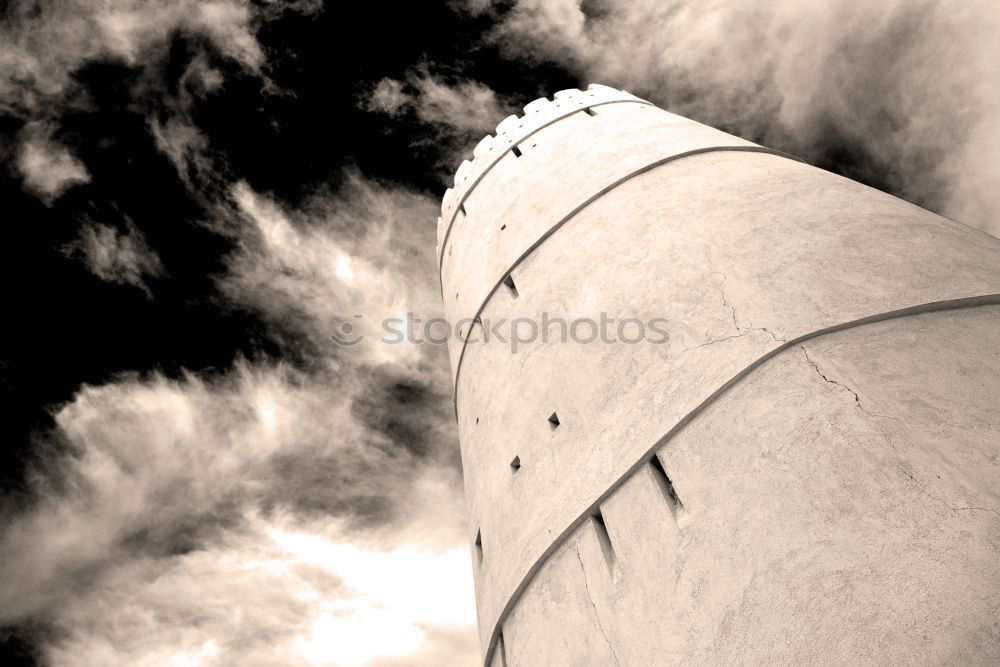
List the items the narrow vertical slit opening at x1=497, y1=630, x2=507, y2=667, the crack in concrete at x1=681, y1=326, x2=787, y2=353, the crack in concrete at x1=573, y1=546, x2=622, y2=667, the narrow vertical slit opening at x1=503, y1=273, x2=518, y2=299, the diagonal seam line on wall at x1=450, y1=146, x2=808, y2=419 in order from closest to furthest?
the crack in concrete at x1=573, y1=546, x2=622, y2=667 → the crack in concrete at x1=681, y1=326, x2=787, y2=353 → the narrow vertical slit opening at x1=497, y1=630, x2=507, y2=667 → the diagonal seam line on wall at x1=450, y1=146, x2=808, y2=419 → the narrow vertical slit opening at x1=503, y1=273, x2=518, y2=299

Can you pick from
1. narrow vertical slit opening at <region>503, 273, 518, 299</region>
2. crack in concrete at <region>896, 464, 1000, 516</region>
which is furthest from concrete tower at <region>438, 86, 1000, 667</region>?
narrow vertical slit opening at <region>503, 273, 518, 299</region>

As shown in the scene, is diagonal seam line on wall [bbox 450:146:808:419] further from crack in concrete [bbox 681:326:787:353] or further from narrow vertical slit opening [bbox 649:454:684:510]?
narrow vertical slit opening [bbox 649:454:684:510]

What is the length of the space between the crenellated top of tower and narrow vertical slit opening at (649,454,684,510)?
7685mm

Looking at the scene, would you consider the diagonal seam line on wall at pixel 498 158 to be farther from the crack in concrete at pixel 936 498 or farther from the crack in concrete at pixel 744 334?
the crack in concrete at pixel 936 498

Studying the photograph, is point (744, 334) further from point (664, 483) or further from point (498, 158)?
point (498, 158)

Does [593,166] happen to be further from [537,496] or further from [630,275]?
[537,496]

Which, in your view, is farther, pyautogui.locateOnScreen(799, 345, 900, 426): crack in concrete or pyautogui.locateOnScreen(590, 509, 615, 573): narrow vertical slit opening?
pyautogui.locateOnScreen(590, 509, 615, 573): narrow vertical slit opening

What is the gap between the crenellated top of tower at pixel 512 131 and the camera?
11453 millimetres

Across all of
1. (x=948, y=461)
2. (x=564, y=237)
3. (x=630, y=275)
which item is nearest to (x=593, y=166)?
(x=564, y=237)

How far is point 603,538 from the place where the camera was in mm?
5141

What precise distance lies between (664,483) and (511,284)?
419 centimetres

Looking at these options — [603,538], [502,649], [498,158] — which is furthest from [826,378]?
[498,158]

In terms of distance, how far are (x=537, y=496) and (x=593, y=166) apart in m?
4.76

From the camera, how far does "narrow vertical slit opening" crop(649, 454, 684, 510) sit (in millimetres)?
4727
